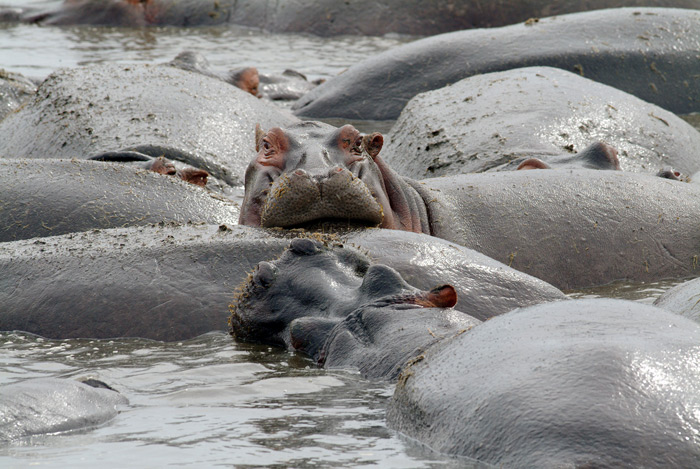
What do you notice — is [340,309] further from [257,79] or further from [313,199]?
[257,79]

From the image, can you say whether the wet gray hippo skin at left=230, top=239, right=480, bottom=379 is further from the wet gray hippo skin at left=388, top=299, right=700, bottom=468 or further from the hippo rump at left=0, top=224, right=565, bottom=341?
the wet gray hippo skin at left=388, top=299, right=700, bottom=468

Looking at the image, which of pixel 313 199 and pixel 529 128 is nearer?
pixel 313 199

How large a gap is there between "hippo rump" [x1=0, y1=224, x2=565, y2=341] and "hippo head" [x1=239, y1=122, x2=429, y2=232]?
→ 0.66 ft

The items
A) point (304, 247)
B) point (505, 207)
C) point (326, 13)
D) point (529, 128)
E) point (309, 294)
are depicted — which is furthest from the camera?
point (326, 13)

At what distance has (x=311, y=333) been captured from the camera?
484 cm

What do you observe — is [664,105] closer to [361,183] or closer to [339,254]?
[361,183]

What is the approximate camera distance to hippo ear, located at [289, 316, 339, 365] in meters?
4.79

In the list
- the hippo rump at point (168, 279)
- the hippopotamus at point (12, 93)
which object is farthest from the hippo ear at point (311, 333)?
the hippopotamus at point (12, 93)

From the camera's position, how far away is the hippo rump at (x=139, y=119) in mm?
9000

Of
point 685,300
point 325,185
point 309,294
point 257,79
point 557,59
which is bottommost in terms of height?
point 257,79

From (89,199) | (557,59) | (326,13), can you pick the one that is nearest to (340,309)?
(89,199)

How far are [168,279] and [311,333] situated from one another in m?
0.97

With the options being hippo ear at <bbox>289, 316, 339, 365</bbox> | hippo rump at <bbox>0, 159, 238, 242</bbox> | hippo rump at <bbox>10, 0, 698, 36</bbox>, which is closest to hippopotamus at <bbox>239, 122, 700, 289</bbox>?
hippo rump at <bbox>0, 159, 238, 242</bbox>

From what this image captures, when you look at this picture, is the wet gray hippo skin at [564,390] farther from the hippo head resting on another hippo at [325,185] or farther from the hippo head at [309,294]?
the hippo head resting on another hippo at [325,185]
